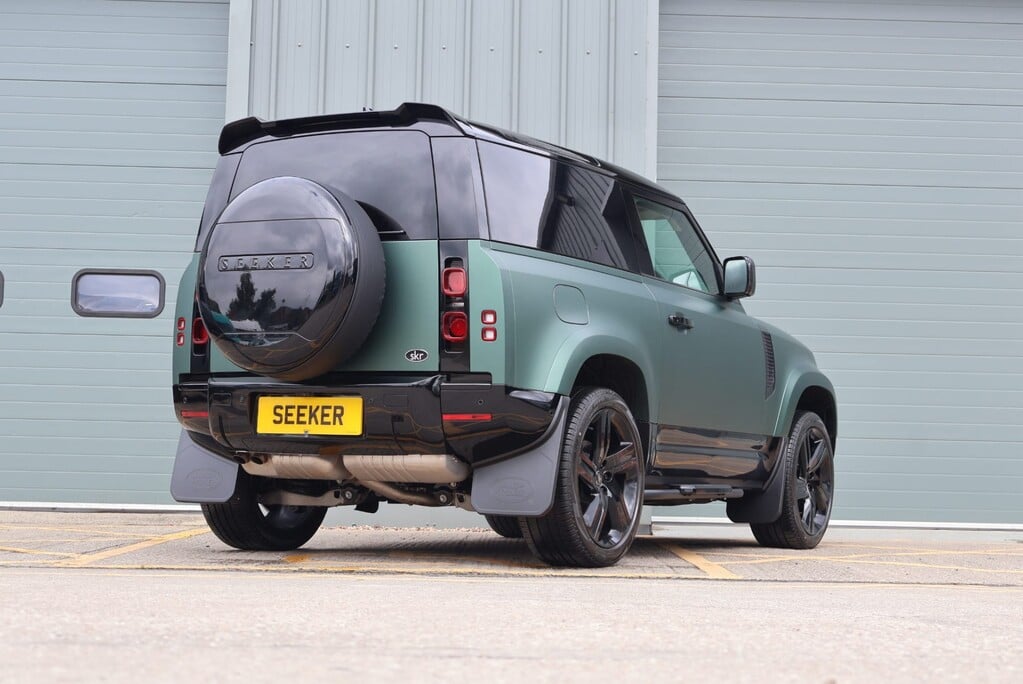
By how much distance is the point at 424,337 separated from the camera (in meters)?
5.16

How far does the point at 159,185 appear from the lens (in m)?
10.4

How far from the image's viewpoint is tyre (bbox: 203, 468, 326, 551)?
5.96 m

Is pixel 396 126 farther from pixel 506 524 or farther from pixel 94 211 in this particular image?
pixel 94 211

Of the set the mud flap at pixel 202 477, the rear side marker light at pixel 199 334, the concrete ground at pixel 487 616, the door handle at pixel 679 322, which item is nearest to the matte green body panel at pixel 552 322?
the door handle at pixel 679 322

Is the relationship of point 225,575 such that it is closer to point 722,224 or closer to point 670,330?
point 670,330

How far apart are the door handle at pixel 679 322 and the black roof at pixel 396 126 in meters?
0.78

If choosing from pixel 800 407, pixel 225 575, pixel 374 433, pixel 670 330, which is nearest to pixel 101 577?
pixel 225 575

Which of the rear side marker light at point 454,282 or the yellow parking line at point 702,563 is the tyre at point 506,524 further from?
the rear side marker light at point 454,282

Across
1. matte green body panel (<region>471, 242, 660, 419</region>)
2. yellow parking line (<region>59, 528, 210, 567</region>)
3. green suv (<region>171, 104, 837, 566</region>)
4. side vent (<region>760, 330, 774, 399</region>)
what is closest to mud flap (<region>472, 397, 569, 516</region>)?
green suv (<region>171, 104, 837, 566</region>)

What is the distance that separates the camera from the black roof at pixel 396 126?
5.43 meters

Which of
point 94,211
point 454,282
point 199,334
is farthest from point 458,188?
point 94,211

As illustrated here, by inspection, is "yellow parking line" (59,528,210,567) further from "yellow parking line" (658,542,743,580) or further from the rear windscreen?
"yellow parking line" (658,542,743,580)

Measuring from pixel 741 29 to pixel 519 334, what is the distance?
640 cm

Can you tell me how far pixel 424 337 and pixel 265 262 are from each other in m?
0.65
